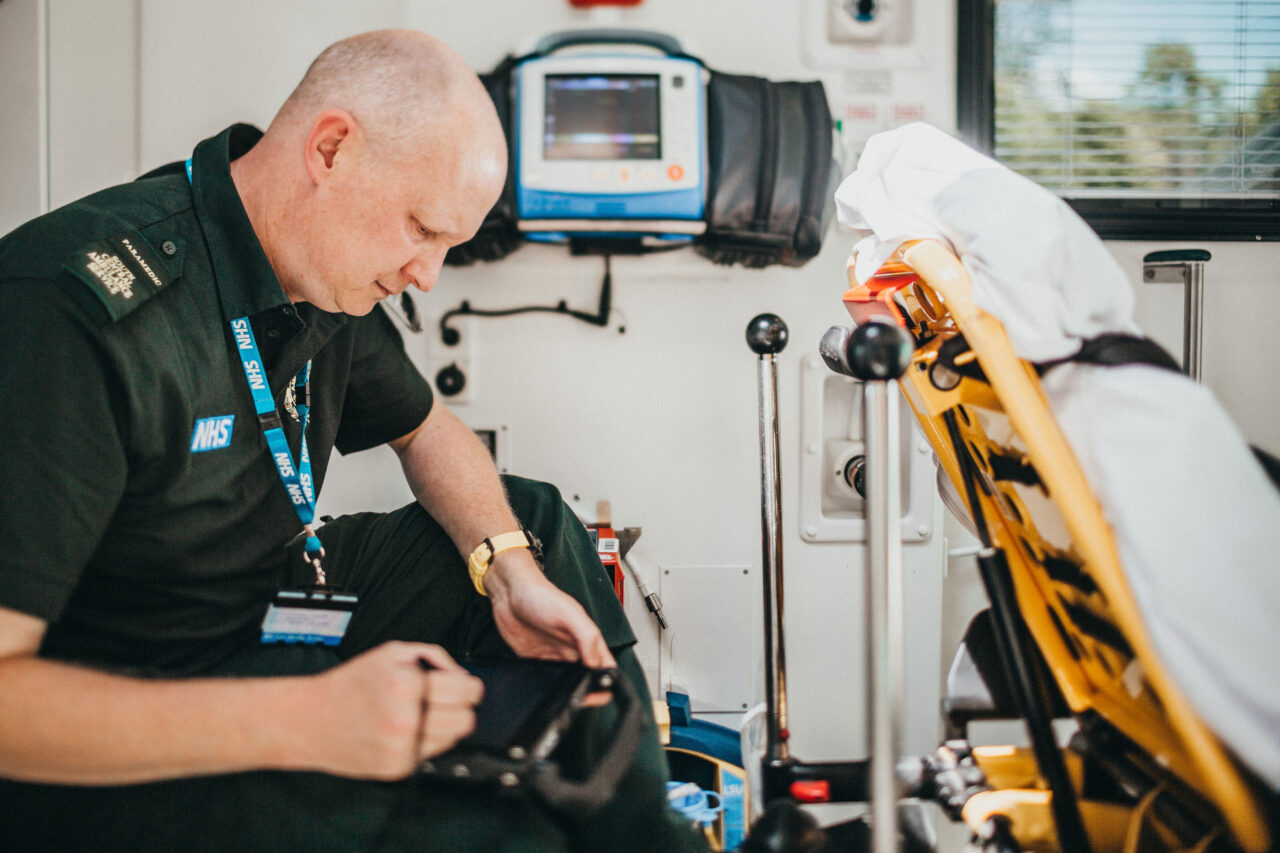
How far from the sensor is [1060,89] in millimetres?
2408

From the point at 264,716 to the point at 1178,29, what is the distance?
293 centimetres

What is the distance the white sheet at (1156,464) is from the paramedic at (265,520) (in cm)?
64

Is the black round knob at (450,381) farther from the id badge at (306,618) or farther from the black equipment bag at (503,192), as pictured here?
the id badge at (306,618)

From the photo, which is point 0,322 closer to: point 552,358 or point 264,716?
point 264,716

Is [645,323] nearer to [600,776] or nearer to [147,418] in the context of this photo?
[147,418]

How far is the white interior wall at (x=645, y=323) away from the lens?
7.22 ft

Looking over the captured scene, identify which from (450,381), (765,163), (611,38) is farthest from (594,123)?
(450,381)

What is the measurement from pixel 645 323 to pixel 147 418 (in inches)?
55.6

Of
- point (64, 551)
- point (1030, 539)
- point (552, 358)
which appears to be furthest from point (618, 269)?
point (64, 551)

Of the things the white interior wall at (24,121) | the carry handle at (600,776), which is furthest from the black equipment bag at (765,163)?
the white interior wall at (24,121)

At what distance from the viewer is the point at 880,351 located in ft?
2.96

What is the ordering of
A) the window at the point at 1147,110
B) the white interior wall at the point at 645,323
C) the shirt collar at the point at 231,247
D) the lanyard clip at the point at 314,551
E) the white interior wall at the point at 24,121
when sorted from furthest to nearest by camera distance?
the window at the point at 1147,110
the white interior wall at the point at 645,323
the white interior wall at the point at 24,121
the lanyard clip at the point at 314,551
the shirt collar at the point at 231,247

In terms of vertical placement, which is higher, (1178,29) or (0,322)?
(1178,29)

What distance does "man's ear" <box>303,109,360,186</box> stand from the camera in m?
1.19
